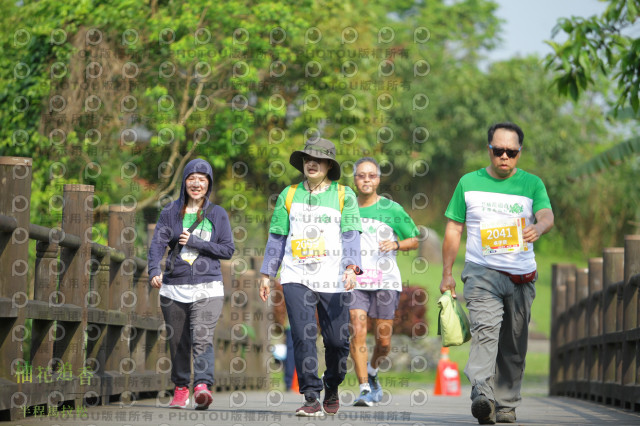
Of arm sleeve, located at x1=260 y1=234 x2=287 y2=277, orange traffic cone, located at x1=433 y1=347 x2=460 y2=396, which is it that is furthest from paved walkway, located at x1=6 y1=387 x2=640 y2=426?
orange traffic cone, located at x1=433 y1=347 x2=460 y2=396

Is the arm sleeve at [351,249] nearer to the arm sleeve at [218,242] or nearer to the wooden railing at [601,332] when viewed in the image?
the arm sleeve at [218,242]

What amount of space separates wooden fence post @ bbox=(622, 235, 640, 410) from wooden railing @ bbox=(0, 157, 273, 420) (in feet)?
13.3

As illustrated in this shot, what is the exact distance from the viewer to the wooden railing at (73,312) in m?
6.43

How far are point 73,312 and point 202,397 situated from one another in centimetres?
125

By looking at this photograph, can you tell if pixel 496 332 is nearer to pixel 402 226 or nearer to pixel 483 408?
pixel 483 408

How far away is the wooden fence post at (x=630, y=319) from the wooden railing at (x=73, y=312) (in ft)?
13.3

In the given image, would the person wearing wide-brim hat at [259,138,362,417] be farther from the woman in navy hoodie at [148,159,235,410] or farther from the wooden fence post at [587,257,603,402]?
the wooden fence post at [587,257,603,402]

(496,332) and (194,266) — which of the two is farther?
(194,266)

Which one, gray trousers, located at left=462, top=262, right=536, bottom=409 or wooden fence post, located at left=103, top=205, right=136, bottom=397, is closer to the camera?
gray trousers, located at left=462, top=262, right=536, bottom=409

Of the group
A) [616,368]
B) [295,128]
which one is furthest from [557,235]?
[616,368]

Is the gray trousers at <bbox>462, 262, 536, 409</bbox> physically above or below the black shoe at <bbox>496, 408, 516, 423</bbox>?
above

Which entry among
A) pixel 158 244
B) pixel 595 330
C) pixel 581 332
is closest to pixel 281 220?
pixel 158 244

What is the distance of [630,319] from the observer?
387 inches

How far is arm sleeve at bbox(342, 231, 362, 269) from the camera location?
Answer: 26.0 feet
